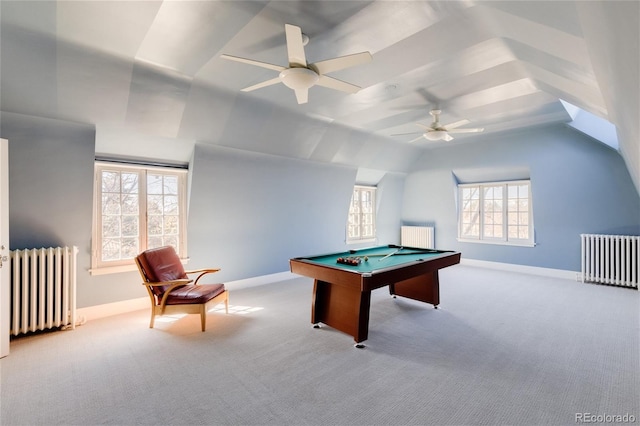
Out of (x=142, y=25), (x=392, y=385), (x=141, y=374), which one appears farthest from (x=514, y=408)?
(x=142, y=25)

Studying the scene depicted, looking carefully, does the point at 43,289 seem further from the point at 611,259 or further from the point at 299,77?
the point at 611,259

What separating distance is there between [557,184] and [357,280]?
17.9 ft

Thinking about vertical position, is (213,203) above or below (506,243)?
above

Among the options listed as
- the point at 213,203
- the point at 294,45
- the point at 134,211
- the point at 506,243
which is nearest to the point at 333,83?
the point at 294,45

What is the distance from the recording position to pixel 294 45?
87.5 inches

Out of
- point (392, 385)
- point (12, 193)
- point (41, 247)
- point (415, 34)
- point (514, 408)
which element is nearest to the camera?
point (514, 408)

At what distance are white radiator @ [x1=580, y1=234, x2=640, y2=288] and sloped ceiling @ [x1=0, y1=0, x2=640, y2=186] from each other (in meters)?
2.48

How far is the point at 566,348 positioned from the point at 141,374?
4043 mm

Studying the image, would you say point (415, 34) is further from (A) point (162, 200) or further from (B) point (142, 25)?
(A) point (162, 200)

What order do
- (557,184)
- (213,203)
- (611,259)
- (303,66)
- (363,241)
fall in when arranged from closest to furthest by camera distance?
(303,66) < (213,203) < (611,259) < (557,184) < (363,241)

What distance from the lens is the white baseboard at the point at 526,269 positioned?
5.78m

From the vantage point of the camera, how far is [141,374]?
252 centimetres

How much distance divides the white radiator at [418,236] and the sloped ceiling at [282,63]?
3.64m

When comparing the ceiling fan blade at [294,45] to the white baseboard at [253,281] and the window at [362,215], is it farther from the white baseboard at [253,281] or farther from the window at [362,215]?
the window at [362,215]
